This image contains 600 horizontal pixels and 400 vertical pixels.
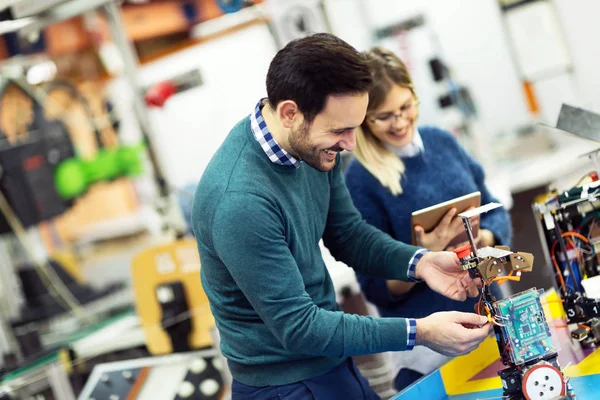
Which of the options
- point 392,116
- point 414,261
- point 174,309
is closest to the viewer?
point 414,261

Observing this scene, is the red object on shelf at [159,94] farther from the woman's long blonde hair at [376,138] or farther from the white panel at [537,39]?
the white panel at [537,39]

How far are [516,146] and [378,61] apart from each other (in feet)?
10.5

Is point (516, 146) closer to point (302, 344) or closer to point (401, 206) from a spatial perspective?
point (401, 206)

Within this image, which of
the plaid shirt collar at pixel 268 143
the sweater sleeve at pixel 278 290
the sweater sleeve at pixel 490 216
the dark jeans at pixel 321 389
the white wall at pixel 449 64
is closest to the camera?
the sweater sleeve at pixel 278 290

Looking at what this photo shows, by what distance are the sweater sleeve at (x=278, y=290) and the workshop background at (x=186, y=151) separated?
0.95 meters

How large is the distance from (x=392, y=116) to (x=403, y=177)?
0.19m

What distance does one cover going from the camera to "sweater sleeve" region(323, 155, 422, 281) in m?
1.99

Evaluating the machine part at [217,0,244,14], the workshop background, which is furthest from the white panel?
the machine part at [217,0,244,14]

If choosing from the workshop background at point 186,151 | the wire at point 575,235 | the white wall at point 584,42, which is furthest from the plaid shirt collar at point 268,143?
the white wall at point 584,42

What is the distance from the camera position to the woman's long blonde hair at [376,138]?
7.27 feet

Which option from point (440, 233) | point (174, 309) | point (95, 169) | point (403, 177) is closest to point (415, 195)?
point (403, 177)

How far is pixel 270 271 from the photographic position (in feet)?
5.24

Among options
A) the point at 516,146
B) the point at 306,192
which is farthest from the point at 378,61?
the point at 516,146

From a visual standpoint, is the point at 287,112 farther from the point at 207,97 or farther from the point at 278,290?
the point at 207,97
